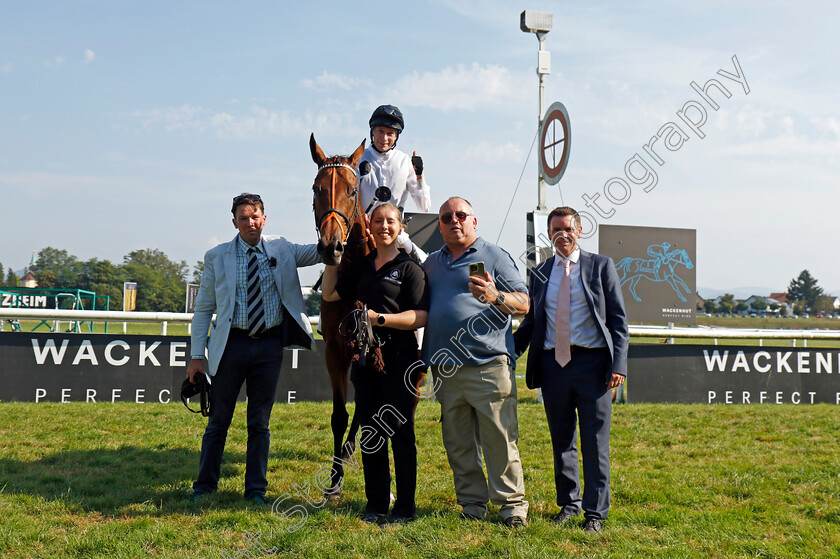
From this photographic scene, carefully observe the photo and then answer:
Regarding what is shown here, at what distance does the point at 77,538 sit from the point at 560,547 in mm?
2748

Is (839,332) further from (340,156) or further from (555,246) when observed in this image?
(340,156)

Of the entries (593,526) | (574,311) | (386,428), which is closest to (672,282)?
(574,311)

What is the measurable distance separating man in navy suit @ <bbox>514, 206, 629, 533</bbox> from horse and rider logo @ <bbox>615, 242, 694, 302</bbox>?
270 inches

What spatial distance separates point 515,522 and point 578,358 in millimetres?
1090

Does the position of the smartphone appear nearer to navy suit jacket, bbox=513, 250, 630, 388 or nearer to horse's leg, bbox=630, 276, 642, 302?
navy suit jacket, bbox=513, 250, 630, 388

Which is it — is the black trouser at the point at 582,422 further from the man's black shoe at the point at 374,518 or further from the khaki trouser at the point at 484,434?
the man's black shoe at the point at 374,518

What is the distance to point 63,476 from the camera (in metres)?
4.84

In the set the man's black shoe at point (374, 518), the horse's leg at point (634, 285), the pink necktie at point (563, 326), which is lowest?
the man's black shoe at point (374, 518)

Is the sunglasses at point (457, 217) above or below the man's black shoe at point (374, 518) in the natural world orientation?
above

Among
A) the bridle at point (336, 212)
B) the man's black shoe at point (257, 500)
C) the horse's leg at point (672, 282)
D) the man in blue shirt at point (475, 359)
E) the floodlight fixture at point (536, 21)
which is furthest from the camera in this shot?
the horse's leg at point (672, 282)

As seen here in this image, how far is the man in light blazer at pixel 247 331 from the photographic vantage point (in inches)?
172

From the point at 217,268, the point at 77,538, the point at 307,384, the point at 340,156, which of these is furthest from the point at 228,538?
the point at 307,384

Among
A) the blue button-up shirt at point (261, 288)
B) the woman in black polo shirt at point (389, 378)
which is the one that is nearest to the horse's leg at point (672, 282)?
the woman in black polo shirt at point (389, 378)

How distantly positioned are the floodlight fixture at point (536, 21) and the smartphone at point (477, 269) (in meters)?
7.76
